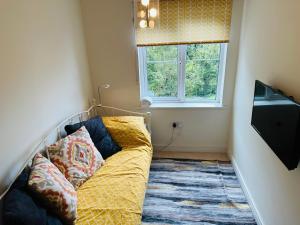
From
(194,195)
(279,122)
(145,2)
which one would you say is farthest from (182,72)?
(279,122)

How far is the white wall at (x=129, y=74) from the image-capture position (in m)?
2.62

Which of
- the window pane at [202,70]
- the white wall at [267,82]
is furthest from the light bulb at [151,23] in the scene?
the white wall at [267,82]

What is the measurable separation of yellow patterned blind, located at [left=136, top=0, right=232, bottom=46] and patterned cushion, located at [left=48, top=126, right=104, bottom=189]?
145cm

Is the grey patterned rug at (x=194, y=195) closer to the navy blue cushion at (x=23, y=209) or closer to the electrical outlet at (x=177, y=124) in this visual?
the electrical outlet at (x=177, y=124)

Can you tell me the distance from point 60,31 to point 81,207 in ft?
5.62

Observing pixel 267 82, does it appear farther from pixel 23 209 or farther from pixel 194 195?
pixel 23 209

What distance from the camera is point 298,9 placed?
1.32 meters

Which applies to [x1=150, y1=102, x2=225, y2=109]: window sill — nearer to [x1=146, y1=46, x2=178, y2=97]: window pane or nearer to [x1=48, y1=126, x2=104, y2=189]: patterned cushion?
[x1=146, y1=46, x2=178, y2=97]: window pane

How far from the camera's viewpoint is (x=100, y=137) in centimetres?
233

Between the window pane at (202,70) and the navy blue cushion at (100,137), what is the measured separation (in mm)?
1285

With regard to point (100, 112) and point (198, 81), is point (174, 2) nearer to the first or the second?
point (198, 81)

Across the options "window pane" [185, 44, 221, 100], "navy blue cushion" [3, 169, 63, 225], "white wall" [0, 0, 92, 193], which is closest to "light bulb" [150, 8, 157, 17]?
"window pane" [185, 44, 221, 100]

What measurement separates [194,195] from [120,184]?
2.87 feet

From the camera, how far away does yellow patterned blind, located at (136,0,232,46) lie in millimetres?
2451
